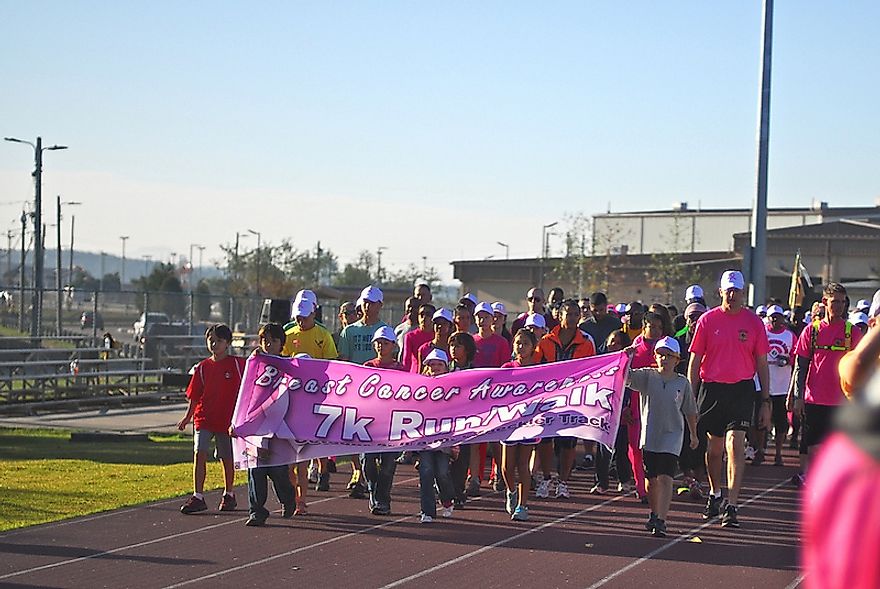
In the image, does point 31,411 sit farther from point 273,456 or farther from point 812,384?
point 812,384

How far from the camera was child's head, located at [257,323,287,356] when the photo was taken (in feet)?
42.8

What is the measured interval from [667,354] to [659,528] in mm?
1532

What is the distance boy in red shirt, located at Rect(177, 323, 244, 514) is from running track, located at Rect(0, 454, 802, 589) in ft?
1.46

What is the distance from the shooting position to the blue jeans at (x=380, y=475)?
12781 millimetres

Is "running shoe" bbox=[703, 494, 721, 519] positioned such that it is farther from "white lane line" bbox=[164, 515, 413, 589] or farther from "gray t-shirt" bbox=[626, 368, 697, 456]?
"white lane line" bbox=[164, 515, 413, 589]

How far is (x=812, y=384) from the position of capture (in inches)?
545

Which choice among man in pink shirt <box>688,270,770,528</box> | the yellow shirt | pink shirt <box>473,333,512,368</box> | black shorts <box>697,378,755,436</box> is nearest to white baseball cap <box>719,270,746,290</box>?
man in pink shirt <box>688,270,770,528</box>

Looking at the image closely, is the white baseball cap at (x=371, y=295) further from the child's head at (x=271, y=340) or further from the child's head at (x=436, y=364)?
the child's head at (x=436, y=364)

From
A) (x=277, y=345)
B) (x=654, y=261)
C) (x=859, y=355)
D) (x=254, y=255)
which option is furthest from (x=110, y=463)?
(x=254, y=255)

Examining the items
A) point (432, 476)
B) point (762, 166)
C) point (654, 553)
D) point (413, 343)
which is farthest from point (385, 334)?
point (762, 166)

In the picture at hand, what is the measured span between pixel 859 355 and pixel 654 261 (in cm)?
6269

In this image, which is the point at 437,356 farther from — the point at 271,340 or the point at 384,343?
the point at 271,340

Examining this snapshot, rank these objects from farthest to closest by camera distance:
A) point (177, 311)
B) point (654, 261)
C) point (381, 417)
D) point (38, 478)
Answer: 1. point (177, 311)
2. point (654, 261)
3. point (38, 478)
4. point (381, 417)

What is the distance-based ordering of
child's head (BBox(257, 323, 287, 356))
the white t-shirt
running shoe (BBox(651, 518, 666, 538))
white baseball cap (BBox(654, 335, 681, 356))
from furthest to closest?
the white t-shirt < child's head (BBox(257, 323, 287, 356)) < running shoe (BBox(651, 518, 666, 538)) < white baseball cap (BBox(654, 335, 681, 356))
